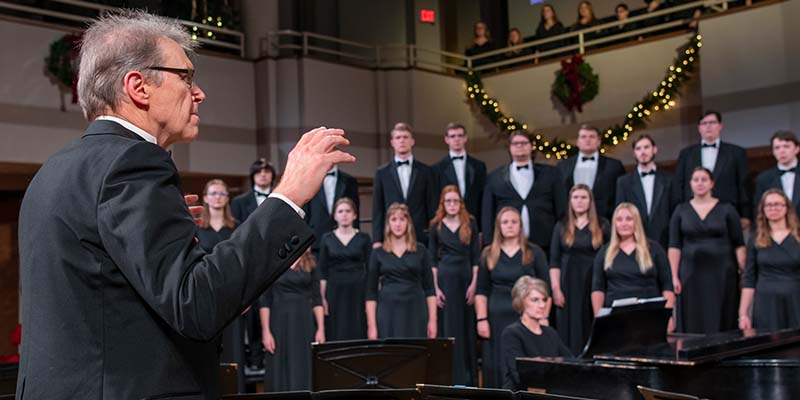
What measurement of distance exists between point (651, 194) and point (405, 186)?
1866 millimetres

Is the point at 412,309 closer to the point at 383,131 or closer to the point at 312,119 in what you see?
the point at 312,119

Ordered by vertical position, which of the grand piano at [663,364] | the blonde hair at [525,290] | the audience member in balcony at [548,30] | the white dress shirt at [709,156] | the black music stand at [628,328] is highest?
the audience member in balcony at [548,30]

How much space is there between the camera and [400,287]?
582 cm

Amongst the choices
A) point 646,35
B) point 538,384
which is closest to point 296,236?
point 538,384

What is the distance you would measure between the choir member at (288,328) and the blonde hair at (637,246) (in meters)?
1.97

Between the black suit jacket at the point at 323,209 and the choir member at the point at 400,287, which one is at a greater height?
the black suit jacket at the point at 323,209

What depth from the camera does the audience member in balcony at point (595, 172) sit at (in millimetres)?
6695

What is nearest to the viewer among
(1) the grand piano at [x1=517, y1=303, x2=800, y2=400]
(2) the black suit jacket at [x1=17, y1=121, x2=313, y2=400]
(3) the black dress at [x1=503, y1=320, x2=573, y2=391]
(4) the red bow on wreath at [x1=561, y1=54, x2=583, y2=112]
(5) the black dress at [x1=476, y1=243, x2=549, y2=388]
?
(2) the black suit jacket at [x1=17, y1=121, x2=313, y2=400]

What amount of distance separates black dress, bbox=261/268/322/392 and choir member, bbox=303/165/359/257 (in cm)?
113

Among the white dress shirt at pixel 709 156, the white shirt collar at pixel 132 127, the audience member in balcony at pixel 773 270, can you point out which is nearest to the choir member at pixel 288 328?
the audience member in balcony at pixel 773 270

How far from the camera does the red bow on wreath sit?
1048cm

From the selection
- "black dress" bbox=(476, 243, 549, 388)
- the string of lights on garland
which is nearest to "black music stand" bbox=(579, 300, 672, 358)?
"black dress" bbox=(476, 243, 549, 388)

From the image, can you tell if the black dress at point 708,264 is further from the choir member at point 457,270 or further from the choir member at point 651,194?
the choir member at point 457,270

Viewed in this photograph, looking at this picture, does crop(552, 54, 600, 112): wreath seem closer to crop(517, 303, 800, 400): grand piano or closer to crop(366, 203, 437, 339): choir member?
crop(366, 203, 437, 339): choir member
